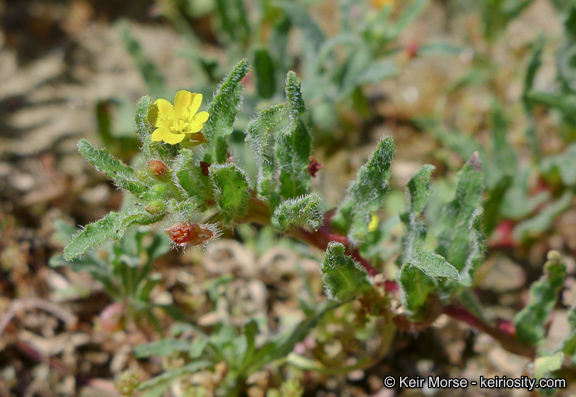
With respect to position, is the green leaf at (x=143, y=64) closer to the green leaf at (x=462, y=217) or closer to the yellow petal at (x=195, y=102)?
the yellow petal at (x=195, y=102)

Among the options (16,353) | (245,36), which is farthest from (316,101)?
(16,353)

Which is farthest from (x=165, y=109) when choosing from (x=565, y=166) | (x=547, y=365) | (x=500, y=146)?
(x=565, y=166)

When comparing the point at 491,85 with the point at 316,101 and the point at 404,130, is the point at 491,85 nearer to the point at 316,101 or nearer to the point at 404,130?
the point at 404,130

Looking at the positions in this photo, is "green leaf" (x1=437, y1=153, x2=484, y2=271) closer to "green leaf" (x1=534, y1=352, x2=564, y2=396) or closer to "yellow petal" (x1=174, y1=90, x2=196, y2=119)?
"green leaf" (x1=534, y1=352, x2=564, y2=396)

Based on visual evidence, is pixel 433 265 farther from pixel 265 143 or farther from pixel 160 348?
pixel 160 348

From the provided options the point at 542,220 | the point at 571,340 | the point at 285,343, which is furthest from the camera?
the point at 542,220

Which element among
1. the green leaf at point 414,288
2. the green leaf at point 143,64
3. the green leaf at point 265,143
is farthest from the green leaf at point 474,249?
the green leaf at point 143,64
